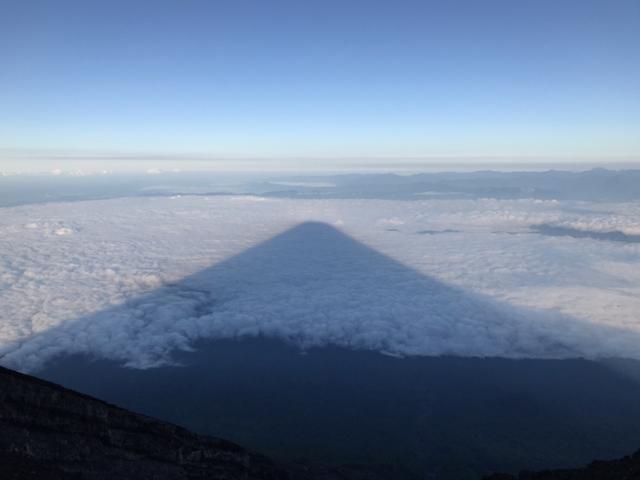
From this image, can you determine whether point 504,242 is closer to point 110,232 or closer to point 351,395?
point 351,395

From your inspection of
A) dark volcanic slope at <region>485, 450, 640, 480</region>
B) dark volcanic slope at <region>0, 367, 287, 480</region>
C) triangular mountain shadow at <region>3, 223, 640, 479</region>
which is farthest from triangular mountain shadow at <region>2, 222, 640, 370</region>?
dark volcanic slope at <region>0, 367, 287, 480</region>

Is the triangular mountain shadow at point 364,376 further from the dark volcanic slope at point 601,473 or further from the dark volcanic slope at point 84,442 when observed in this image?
the dark volcanic slope at point 84,442

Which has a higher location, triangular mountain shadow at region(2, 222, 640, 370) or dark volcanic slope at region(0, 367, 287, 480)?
dark volcanic slope at region(0, 367, 287, 480)

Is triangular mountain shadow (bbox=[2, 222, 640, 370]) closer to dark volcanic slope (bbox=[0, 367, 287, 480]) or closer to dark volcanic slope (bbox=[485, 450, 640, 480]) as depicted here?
dark volcanic slope (bbox=[485, 450, 640, 480])

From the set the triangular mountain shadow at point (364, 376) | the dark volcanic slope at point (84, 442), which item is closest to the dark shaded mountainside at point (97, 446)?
the dark volcanic slope at point (84, 442)

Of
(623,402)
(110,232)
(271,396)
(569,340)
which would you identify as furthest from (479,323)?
(110,232)
